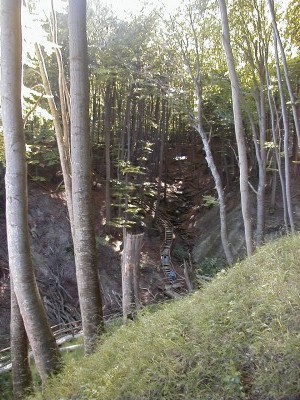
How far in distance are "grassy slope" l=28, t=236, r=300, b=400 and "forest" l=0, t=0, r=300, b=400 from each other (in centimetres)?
2

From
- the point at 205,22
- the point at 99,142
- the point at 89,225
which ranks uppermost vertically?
the point at 205,22

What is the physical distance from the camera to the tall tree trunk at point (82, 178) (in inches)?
226

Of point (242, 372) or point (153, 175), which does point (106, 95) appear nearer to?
point (153, 175)

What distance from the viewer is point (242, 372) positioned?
3.55 metres

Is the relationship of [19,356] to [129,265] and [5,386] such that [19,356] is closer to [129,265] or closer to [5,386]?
[129,265]

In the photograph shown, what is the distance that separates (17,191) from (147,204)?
18.7 metres

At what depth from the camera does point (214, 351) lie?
3826mm

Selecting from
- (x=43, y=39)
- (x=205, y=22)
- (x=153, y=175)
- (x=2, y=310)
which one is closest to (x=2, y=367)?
(x=2, y=310)

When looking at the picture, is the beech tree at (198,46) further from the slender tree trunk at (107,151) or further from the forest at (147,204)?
the slender tree trunk at (107,151)

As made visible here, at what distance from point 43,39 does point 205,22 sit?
9086 mm

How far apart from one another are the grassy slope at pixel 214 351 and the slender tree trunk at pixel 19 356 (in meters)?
1.41

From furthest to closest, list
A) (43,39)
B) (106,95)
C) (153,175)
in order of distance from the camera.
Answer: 1. (153,175)
2. (106,95)
3. (43,39)

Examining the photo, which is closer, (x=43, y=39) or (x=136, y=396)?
(x=136, y=396)

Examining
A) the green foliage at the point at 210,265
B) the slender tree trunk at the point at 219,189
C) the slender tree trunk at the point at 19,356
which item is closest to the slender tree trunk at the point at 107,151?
the green foliage at the point at 210,265
